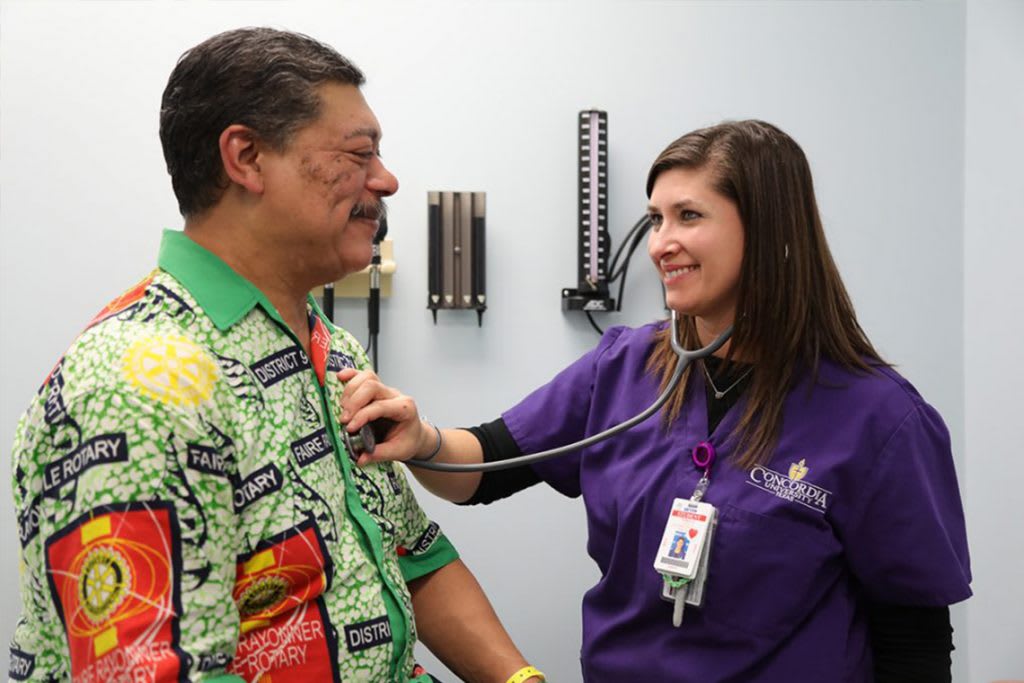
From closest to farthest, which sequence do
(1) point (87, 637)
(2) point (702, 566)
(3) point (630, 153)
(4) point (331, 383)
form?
(1) point (87, 637) → (4) point (331, 383) → (2) point (702, 566) → (3) point (630, 153)

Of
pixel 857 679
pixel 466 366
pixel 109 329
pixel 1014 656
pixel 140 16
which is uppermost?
pixel 140 16

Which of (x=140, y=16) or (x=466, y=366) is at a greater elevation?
(x=140, y=16)

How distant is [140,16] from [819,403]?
1672 mm

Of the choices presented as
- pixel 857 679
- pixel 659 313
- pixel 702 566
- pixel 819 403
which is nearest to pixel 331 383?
pixel 702 566

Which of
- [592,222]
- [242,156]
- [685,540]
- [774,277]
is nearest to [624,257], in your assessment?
[592,222]

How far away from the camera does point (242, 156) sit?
3.31 feet

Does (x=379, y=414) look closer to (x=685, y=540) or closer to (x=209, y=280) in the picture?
(x=209, y=280)

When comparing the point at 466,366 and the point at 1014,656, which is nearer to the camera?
the point at 466,366

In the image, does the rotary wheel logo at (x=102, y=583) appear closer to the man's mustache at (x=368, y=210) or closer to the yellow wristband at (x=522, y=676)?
the man's mustache at (x=368, y=210)

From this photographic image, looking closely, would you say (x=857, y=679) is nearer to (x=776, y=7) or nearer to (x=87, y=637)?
(x=87, y=637)

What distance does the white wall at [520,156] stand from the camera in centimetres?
206

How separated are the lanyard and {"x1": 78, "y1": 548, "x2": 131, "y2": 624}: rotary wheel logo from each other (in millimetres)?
774

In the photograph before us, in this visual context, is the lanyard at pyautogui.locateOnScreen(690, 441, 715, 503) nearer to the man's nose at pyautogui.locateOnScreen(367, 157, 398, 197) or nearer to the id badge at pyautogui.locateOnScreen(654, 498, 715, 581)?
the id badge at pyautogui.locateOnScreen(654, 498, 715, 581)

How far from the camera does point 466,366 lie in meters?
2.18
